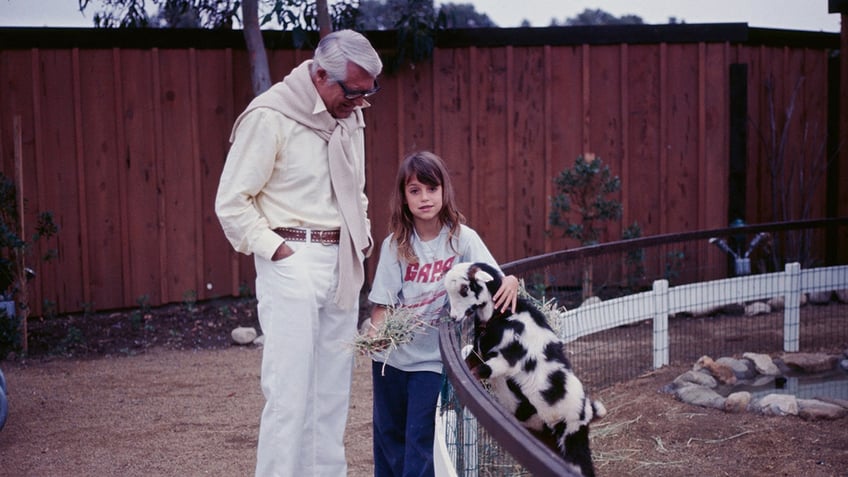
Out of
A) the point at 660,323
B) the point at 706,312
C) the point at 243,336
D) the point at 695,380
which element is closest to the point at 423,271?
the point at 695,380

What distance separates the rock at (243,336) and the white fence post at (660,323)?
373 cm

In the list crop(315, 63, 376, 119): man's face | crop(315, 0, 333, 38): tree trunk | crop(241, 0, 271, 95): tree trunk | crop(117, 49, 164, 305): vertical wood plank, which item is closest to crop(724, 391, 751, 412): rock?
crop(315, 63, 376, 119): man's face

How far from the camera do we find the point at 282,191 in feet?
12.1

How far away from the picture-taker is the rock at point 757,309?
907 cm

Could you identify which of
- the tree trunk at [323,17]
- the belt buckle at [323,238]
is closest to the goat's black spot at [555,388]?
the belt buckle at [323,238]

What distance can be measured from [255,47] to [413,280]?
19.8 feet

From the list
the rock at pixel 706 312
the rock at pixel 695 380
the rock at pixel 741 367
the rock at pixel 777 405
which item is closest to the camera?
the rock at pixel 777 405

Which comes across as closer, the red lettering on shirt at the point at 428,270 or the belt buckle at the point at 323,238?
the belt buckle at the point at 323,238

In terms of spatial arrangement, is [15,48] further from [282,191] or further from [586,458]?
[586,458]

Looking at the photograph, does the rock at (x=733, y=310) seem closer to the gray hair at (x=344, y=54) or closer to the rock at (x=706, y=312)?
the rock at (x=706, y=312)

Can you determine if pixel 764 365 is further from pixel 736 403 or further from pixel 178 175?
pixel 178 175

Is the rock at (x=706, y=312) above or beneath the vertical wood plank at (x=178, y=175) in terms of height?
beneath

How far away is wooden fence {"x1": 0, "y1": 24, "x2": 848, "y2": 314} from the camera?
9.21 meters

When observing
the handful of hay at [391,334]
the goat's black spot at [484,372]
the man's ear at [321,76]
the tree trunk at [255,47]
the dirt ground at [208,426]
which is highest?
the tree trunk at [255,47]
